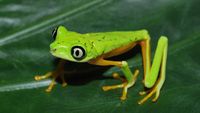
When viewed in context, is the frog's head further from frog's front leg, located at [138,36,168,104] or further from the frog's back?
frog's front leg, located at [138,36,168,104]

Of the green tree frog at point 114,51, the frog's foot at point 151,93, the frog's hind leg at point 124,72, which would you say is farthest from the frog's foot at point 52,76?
the frog's foot at point 151,93

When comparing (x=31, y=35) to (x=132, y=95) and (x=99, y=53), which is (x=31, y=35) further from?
(x=132, y=95)

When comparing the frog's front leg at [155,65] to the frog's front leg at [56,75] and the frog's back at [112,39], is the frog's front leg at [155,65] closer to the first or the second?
the frog's back at [112,39]

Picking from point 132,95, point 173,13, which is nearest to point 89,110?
point 132,95

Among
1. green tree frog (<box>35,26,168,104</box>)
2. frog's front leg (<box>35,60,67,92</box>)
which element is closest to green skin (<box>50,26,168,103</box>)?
green tree frog (<box>35,26,168,104</box>)

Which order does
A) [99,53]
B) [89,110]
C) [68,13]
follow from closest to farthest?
[89,110] → [99,53] → [68,13]

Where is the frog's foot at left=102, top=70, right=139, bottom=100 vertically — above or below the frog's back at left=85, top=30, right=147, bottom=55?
below

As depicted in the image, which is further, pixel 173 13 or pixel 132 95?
pixel 173 13
